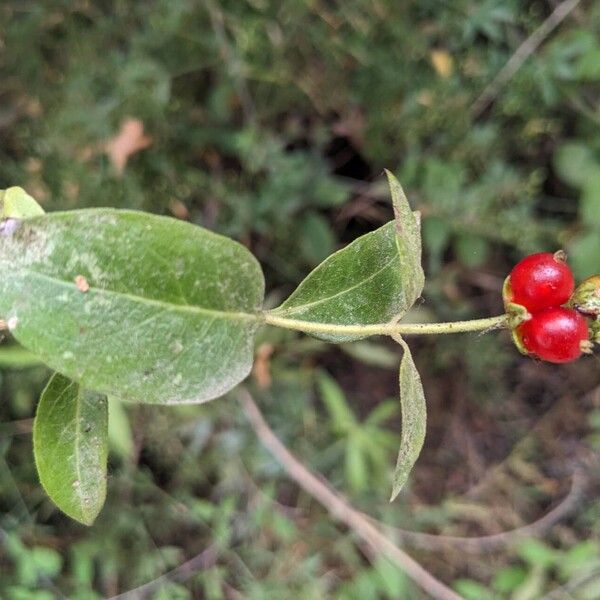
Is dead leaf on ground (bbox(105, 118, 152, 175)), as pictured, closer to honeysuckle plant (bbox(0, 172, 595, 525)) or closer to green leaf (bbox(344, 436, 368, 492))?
green leaf (bbox(344, 436, 368, 492))

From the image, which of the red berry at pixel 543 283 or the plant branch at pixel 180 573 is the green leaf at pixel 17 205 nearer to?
the red berry at pixel 543 283

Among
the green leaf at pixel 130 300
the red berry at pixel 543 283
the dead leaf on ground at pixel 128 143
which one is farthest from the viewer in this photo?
the dead leaf on ground at pixel 128 143

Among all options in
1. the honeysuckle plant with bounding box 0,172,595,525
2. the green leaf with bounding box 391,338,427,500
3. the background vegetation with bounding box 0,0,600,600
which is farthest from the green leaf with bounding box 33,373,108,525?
the background vegetation with bounding box 0,0,600,600

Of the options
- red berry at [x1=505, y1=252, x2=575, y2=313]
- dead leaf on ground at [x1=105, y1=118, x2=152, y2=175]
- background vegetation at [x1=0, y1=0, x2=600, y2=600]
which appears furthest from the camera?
dead leaf on ground at [x1=105, y1=118, x2=152, y2=175]

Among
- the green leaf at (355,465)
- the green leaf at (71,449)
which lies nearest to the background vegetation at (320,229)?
the green leaf at (355,465)

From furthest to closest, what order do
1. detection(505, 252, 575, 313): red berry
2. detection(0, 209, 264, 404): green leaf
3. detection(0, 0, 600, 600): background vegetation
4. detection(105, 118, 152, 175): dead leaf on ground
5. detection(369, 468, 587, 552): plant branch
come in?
detection(369, 468, 587, 552): plant branch < detection(105, 118, 152, 175): dead leaf on ground < detection(0, 0, 600, 600): background vegetation < detection(505, 252, 575, 313): red berry < detection(0, 209, 264, 404): green leaf

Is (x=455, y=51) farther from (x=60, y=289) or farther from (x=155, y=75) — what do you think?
(x=60, y=289)

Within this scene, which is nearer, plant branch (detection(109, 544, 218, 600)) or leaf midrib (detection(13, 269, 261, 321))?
leaf midrib (detection(13, 269, 261, 321))
